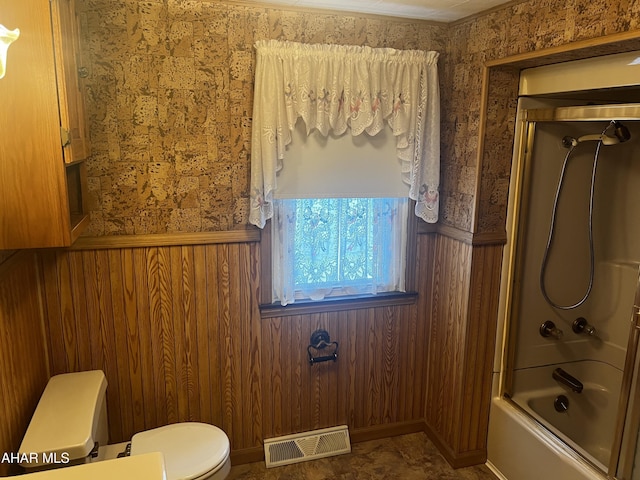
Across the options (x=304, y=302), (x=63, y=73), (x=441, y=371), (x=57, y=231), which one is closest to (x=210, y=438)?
(x=304, y=302)

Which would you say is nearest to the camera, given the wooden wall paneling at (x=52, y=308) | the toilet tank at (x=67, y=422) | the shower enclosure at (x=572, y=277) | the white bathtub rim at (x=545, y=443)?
the toilet tank at (x=67, y=422)

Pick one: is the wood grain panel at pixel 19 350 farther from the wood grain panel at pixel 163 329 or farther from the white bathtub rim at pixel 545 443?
the white bathtub rim at pixel 545 443

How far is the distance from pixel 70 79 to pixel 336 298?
5.14 ft

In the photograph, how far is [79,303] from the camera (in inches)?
85.5

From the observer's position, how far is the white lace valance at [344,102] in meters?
2.16

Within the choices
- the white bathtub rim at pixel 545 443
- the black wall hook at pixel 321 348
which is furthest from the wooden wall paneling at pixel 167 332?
the white bathtub rim at pixel 545 443

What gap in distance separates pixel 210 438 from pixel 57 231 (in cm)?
109

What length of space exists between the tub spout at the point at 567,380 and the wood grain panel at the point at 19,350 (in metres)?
2.50

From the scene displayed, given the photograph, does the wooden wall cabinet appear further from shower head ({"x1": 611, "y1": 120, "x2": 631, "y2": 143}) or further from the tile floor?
shower head ({"x1": 611, "y1": 120, "x2": 631, "y2": 143})

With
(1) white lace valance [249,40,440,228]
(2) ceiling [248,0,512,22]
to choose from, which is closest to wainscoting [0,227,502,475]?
(1) white lace valance [249,40,440,228]

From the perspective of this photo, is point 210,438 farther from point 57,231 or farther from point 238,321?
point 57,231

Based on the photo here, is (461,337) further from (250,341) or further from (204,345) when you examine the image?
(204,345)

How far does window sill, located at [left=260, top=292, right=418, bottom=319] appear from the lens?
8.00 feet

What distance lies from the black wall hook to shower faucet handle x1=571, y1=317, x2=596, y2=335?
131 cm
